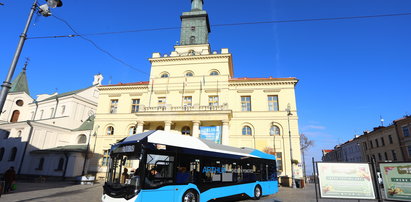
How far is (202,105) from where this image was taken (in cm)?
2575

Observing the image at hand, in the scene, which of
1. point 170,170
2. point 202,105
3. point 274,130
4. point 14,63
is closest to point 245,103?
point 274,130

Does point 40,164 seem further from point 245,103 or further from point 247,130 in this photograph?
point 245,103

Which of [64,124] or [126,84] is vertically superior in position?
[126,84]

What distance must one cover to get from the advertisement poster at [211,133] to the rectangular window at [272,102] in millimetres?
7225

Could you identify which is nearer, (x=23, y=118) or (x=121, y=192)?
(x=121, y=192)

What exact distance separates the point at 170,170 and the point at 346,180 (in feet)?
20.8

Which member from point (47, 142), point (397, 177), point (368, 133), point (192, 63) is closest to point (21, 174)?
point (47, 142)

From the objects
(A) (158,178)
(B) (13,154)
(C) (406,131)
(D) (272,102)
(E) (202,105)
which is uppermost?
(D) (272,102)

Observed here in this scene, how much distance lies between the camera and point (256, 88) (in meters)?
26.6

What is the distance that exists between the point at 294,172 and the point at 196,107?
12.7 m

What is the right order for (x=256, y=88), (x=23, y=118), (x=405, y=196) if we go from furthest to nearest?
(x=23, y=118)
(x=256, y=88)
(x=405, y=196)

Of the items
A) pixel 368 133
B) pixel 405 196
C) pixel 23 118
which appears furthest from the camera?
pixel 368 133

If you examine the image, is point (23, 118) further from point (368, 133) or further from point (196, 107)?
point (368, 133)

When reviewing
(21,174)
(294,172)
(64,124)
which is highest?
(64,124)
